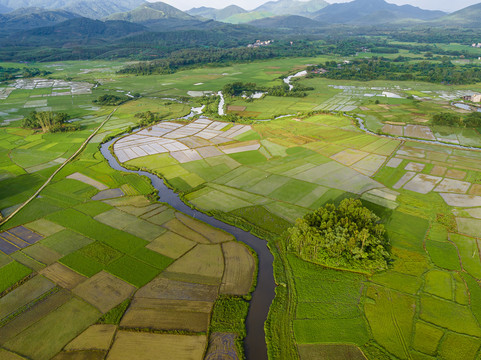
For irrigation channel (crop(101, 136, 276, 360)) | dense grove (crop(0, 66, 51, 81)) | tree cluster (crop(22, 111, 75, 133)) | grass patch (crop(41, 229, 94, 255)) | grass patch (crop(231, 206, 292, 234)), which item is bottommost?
irrigation channel (crop(101, 136, 276, 360))

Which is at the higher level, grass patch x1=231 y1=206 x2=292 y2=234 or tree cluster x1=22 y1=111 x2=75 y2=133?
tree cluster x1=22 y1=111 x2=75 y2=133

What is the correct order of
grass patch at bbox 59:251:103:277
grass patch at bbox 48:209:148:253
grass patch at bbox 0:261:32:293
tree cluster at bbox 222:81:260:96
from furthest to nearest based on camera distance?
tree cluster at bbox 222:81:260:96 → grass patch at bbox 48:209:148:253 → grass patch at bbox 59:251:103:277 → grass patch at bbox 0:261:32:293

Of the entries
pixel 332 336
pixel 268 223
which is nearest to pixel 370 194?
pixel 268 223

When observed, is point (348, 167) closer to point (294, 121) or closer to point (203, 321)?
point (294, 121)

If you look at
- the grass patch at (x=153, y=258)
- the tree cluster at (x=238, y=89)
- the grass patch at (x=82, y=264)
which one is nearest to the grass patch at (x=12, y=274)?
the grass patch at (x=82, y=264)

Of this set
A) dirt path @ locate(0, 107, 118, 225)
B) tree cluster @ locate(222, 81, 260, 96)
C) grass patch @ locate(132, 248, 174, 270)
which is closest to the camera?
grass patch @ locate(132, 248, 174, 270)

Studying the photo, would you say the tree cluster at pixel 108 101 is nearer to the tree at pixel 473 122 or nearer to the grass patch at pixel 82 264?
the grass patch at pixel 82 264

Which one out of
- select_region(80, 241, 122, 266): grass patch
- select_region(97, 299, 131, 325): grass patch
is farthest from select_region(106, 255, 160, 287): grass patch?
select_region(97, 299, 131, 325): grass patch

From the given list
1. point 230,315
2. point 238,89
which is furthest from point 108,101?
point 230,315

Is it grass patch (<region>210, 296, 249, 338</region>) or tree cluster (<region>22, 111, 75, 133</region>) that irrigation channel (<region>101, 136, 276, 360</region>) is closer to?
grass patch (<region>210, 296, 249, 338</region>)
